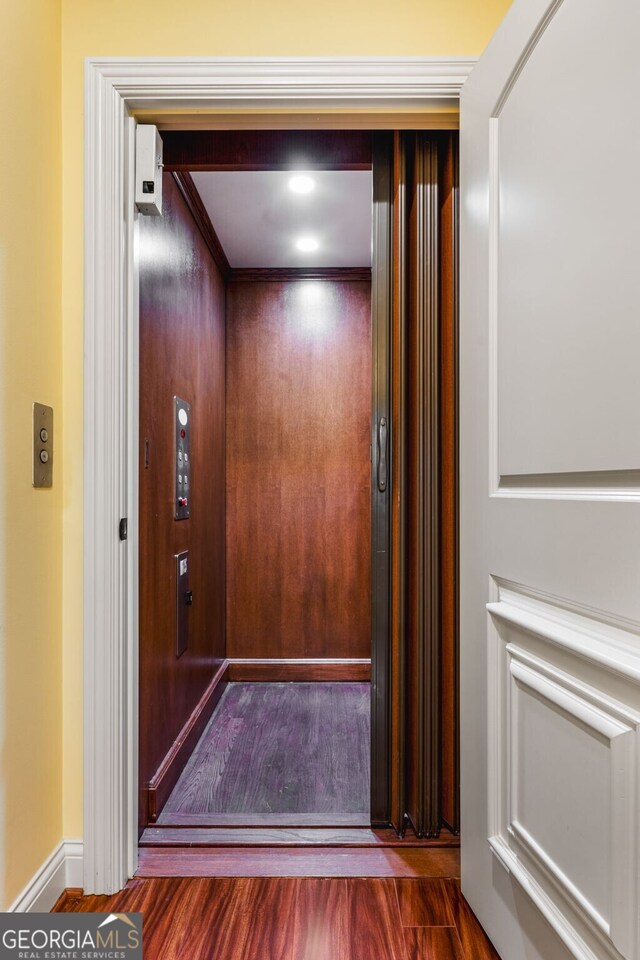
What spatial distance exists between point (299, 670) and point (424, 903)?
1961mm

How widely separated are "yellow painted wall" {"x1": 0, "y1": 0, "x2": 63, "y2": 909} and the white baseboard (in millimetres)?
25

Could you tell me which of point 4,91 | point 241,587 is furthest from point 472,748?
point 241,587

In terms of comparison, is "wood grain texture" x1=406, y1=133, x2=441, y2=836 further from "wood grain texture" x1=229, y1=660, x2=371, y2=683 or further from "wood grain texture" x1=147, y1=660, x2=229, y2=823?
"wood grain texture" x1=229, y1=660, x2=371, y2=683

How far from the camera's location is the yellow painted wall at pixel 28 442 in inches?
45.4

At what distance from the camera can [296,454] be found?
3338mm

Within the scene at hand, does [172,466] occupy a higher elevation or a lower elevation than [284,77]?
lower

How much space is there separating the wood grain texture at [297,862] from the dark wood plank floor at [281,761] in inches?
5.9

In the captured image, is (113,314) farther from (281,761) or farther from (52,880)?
(281,761)

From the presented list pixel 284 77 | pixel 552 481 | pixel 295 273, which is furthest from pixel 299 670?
pixel 284 77

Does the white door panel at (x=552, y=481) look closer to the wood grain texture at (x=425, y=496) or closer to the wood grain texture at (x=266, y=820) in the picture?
the wood grain texture at (x=425, y=496)

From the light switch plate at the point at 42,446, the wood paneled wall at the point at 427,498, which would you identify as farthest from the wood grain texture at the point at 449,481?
the light switch plate at the point at 42,446

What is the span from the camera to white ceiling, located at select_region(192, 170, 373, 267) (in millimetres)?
2385

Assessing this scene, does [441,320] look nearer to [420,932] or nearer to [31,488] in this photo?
[31,488]

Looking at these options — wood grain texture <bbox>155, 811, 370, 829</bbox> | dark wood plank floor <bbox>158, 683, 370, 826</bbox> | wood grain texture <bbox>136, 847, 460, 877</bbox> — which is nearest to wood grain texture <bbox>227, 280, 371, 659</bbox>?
dark wood plank floor <bbox>158, 683, 370, 826</bbox>
